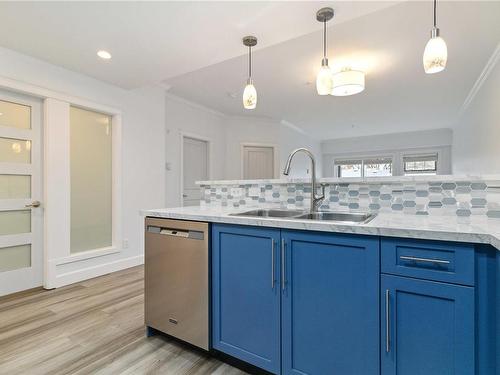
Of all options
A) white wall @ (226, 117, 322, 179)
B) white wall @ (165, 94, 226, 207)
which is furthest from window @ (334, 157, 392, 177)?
white wall @ (165, 94, 226, 207)

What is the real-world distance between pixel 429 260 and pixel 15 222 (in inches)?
135

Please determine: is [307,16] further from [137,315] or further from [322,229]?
[137,315]

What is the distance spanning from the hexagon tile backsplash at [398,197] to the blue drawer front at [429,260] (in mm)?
582

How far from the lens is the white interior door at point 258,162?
586 cm

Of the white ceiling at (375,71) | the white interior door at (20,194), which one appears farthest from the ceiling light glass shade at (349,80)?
the white interior door at (20,194)

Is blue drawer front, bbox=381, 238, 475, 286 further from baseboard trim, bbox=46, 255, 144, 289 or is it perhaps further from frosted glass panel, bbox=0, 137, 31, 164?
frosted glass panel, bbox=0, 137, 31, 164

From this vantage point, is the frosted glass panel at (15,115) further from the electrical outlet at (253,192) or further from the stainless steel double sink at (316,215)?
the stainless steel double sink at (316,215)

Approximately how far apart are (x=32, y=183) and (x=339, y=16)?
3.24m

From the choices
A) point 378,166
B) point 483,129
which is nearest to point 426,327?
point 483,129

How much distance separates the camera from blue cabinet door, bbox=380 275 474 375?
98cm

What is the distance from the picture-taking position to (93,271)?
3174 mm

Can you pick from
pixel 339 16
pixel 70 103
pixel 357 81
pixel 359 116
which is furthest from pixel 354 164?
pixel 70 103

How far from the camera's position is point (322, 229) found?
122 centimetres

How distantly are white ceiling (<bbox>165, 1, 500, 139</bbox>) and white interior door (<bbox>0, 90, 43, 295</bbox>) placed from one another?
1.84 meters
